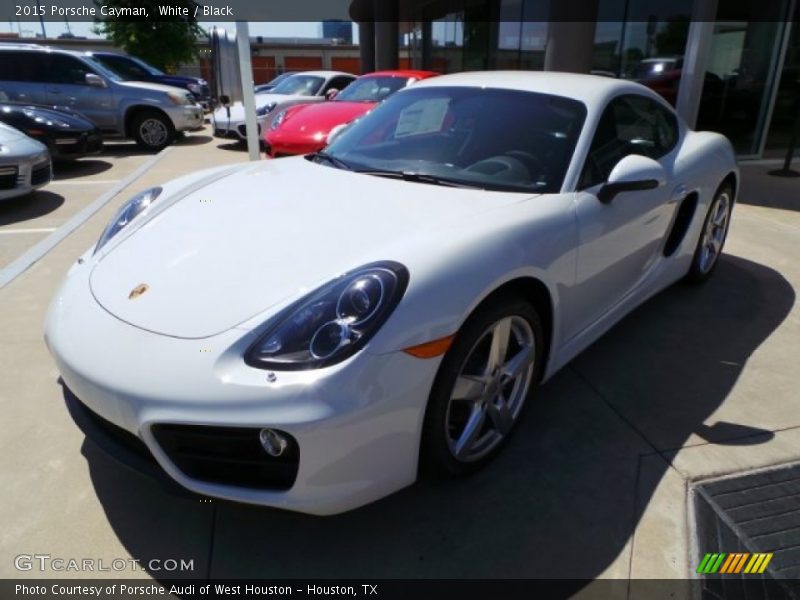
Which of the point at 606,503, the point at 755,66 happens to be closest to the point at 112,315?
the point at 606,503

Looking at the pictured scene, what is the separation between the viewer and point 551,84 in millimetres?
2834

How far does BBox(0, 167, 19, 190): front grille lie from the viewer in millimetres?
5531

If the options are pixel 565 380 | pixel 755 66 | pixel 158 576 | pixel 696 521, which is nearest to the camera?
pixel 158 576

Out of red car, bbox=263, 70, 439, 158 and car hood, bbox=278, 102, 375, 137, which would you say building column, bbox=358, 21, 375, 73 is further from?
car hood, bbox=278, 102, 375, 137

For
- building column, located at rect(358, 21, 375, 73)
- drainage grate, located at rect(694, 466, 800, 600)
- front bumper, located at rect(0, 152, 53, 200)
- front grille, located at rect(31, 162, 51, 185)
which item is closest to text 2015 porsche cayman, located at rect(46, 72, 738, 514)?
drainage grate, located at rect(694, 466, 800, 600)

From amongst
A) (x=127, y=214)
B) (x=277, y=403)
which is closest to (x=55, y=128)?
(x=127, y=214)

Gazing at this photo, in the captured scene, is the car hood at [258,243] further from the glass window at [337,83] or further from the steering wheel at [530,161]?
the glass window at [337,83]

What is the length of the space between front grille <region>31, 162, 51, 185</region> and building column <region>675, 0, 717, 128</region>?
8.19m

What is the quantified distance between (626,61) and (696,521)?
8.87 m

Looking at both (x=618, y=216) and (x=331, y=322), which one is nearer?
(x=331, y=322)

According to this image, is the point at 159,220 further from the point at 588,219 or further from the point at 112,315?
the point at 588,219

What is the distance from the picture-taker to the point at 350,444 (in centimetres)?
158

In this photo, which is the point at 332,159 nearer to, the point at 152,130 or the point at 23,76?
the point at 152,130

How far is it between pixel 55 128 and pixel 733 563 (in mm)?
8629
